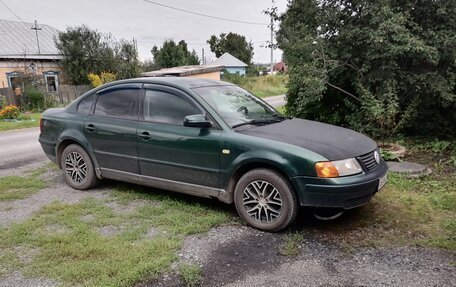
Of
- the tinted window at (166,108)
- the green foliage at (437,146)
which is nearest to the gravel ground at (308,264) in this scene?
the tinted window at (166,108)

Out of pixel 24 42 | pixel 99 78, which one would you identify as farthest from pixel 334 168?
pixel 24 42

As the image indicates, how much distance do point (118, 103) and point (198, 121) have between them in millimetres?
1549

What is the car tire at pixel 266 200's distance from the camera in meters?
3.90

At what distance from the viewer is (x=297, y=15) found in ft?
29.1

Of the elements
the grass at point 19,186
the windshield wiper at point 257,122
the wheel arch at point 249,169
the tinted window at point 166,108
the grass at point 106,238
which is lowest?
the grass at point 106,238

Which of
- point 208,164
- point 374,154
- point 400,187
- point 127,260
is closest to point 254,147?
point 208,164

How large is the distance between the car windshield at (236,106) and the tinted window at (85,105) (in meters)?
1.80

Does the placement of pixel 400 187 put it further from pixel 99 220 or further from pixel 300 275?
pixel 99 220

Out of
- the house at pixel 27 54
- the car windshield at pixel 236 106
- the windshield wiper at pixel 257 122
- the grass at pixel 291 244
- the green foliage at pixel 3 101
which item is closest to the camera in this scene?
the grass at pixel 291 244

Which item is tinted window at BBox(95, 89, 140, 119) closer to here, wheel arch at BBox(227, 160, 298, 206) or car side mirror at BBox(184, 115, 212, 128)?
car side mirror at BBox(184, 115, 212, 128)

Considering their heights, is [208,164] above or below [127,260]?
above

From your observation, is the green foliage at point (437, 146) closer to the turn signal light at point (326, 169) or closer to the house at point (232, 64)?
the turn signal light at point (326, 169)

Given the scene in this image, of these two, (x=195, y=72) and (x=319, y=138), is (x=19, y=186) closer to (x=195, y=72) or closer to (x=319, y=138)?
(x=319, y=138)

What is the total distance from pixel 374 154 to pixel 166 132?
248 cm
